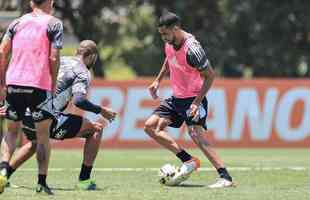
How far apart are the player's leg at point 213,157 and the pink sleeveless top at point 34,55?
2590mm

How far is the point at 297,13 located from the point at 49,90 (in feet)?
87.7

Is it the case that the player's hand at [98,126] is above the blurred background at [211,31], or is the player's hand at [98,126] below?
above

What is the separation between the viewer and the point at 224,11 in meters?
39.1

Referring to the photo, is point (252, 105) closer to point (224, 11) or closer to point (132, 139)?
point (132, 139)

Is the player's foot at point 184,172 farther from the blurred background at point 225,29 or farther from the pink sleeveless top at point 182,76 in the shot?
the blurred background at point 225,29

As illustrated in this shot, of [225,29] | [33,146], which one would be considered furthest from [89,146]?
[225,29]

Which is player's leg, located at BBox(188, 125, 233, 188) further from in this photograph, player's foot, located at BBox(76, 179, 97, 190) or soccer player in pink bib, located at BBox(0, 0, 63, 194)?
soccer player in pink bib, located at BBox(0, 0, 63, 194)

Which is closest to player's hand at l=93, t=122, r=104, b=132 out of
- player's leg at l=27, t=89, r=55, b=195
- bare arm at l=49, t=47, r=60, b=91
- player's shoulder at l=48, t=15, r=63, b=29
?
player's leg at l=27, t=89, r=55, b=195

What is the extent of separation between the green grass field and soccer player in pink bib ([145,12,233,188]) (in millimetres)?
324

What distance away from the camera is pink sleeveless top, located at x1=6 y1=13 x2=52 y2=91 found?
11156 millimetres

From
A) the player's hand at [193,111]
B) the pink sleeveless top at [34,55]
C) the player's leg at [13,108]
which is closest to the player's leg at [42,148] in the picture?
the player's leg at [13,108]

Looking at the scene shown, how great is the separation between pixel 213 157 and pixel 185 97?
3.00ft

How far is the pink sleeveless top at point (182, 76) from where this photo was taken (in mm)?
13352

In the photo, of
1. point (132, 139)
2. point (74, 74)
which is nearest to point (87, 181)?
point (74, 74)
